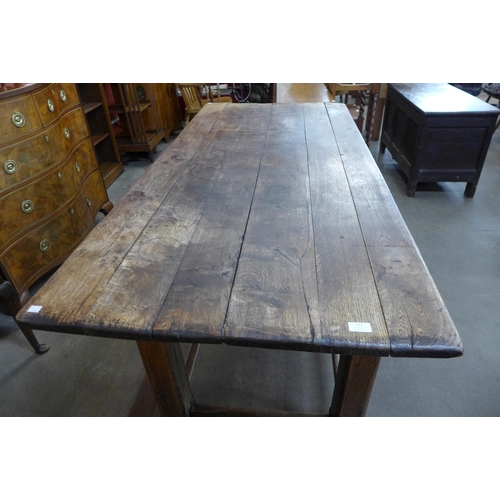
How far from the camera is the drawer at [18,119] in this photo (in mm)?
1494

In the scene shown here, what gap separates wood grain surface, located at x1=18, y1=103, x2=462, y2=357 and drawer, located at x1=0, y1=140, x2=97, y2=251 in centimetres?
68

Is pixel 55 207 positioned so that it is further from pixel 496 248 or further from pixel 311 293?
pixel 496 248

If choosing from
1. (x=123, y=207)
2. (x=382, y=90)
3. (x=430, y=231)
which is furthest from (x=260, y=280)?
(x=382, y=90)

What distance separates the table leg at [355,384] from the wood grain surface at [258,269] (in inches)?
9.2

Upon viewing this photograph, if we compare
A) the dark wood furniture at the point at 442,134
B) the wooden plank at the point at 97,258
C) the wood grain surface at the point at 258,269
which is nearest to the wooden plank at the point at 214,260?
the wood grain surface at the point at 258,269

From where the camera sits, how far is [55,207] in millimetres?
1828

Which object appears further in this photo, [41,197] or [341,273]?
[41,197]

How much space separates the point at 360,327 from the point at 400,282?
0.19 m

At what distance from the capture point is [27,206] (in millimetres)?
1649

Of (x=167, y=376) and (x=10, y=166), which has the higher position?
(x=10, y=166)

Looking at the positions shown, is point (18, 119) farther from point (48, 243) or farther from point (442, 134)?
point (442, 134)

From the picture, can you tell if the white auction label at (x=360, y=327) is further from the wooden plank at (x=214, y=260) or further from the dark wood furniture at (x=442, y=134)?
the dark wood furniture at (x=442, y=134)

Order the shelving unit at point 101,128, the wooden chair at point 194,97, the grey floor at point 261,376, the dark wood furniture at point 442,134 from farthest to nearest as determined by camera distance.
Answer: the wooden chair at point 194,97 → the shelving unit at point 101,128 → the dark wood furniture at point 442,134 → the grey floor at point 261,376

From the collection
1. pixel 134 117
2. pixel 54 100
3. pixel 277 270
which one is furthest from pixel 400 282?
pixel 134 117
